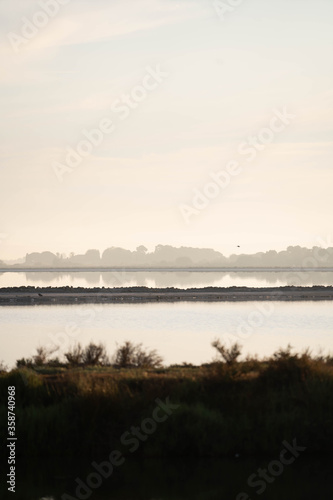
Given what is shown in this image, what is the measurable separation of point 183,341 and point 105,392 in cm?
1932

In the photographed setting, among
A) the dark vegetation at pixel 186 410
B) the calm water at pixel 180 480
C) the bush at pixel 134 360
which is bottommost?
the calm water at pixel 180 480

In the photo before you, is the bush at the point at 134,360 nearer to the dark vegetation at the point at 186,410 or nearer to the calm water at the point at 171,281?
the dark vegetation at the point at 186,410

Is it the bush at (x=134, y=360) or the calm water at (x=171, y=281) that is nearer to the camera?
the bush at (x=134, y=360)

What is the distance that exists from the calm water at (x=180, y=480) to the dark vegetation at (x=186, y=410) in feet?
1.34

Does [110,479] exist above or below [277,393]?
below

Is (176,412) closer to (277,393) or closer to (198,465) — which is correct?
(198,465)

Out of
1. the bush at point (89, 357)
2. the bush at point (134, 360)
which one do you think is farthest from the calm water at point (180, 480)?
the bush at point (89, 357)

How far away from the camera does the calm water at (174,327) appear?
3538cm

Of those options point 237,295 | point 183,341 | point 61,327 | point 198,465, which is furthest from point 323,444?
point 237,295

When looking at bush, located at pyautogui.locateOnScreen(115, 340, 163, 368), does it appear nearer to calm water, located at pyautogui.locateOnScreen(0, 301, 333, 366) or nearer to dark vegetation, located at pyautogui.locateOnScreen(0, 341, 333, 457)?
calm water, located at pyautogui.locateOnScreen(0, 301, 333, 366)

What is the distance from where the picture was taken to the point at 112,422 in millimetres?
18234

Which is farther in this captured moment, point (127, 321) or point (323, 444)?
point (127, 321)

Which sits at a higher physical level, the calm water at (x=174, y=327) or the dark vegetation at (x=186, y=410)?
the calm water at (x=174, y=327)

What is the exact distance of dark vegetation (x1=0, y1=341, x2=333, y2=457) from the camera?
17906 mm
